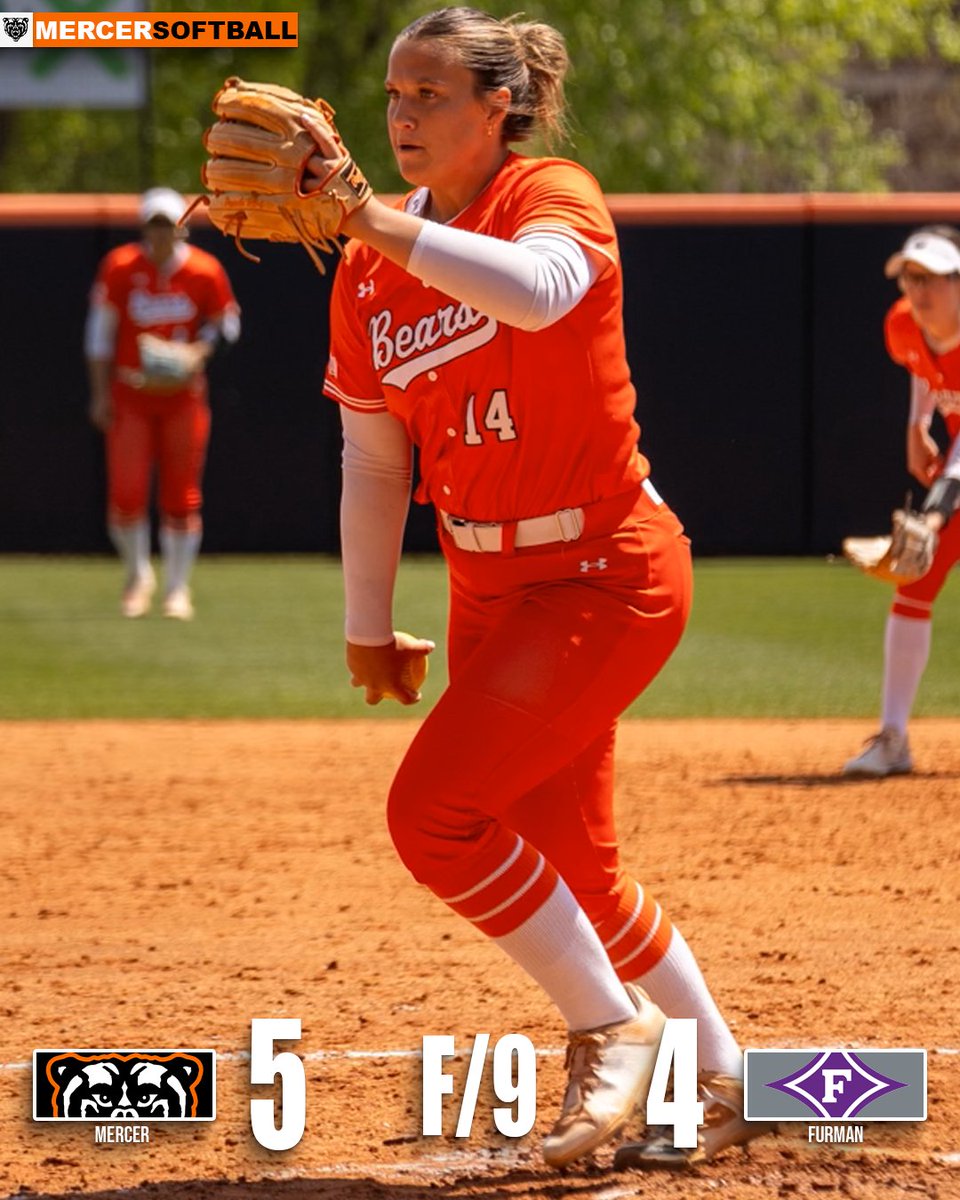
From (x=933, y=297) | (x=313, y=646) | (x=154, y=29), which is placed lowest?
(x=313, y=646)

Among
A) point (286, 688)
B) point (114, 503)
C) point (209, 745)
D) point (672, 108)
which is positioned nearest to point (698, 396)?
point (114, 503)

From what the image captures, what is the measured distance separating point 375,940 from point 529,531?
211 cm

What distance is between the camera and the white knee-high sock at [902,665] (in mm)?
7234

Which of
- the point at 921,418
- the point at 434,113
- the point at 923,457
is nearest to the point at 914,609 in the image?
the point at 923,457

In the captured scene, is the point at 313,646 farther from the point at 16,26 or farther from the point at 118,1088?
the point at 118,1088

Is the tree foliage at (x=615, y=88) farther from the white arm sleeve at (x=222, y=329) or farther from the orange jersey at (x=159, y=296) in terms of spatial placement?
the white arm sleeve at (x=222, y=329)

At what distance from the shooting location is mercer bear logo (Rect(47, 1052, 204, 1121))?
3768 millimetres

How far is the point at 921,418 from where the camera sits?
288 inches

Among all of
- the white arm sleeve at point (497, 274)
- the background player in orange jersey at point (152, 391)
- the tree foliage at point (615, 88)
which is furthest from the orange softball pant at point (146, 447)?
the tree foliage at point (615, 88)

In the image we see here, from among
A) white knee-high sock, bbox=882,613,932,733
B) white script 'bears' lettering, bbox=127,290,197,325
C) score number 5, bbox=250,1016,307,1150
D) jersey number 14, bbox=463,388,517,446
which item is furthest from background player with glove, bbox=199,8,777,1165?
white script 'bears' lettering, bbox=127,290,197,325

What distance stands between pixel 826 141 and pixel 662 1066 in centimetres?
2707

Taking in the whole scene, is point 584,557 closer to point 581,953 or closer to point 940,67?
point 581,953

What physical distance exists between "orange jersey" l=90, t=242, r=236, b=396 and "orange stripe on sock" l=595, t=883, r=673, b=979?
849 cm

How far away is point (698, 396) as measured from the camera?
14.5 metres
